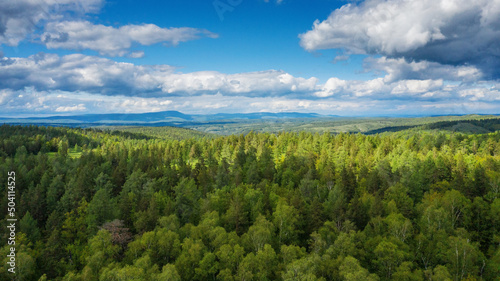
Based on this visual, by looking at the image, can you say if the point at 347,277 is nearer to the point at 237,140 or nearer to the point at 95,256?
the point at 95,256

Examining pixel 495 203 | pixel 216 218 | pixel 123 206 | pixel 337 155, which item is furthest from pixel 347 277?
pixel 337 155

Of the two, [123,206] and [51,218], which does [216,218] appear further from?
[51,218]

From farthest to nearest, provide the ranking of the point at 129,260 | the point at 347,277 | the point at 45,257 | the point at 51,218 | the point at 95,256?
the point at 51,218 < the point at 45,257 < the point at 129,260 < the point at 95,256 < the point at 347,277

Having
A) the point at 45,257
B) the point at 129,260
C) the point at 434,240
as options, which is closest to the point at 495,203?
the point at 434,240

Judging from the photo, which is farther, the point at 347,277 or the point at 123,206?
the point at 123,206

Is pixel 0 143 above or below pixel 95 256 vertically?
above

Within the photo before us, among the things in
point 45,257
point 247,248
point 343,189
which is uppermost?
point 343,189

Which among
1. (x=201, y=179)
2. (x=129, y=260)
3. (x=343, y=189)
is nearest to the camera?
(x=129, y=260)
